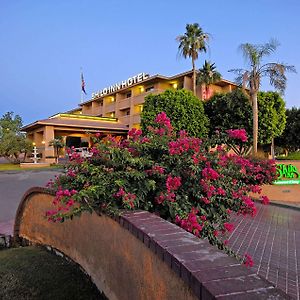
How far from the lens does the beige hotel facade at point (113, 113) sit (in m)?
34.3

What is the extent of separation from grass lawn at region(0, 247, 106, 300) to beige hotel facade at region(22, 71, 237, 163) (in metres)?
26.4

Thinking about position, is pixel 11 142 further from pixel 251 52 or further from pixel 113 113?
pixel 251 52

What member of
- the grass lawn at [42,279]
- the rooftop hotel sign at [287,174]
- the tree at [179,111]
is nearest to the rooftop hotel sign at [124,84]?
the tree at [179,111]

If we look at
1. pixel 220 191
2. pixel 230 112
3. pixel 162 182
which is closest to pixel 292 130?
pixel 230 112

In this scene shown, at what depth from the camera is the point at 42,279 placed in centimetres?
429

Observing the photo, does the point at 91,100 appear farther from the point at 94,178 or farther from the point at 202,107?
the point at 94,178

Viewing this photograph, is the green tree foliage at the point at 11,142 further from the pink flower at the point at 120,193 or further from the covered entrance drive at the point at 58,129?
the pink flower at the point at 120,193

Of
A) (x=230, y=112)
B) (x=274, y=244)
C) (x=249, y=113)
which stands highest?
(x=230, y=112)

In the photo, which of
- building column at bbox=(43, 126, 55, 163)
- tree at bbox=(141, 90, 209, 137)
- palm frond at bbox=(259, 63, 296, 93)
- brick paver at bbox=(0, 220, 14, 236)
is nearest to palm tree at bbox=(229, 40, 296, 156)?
palm frond at bbox=(259, 63, 296, 93)

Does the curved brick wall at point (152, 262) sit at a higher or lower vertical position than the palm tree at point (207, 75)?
lower

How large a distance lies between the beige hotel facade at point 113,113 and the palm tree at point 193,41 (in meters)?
3.30

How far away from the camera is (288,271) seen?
4.94 meters

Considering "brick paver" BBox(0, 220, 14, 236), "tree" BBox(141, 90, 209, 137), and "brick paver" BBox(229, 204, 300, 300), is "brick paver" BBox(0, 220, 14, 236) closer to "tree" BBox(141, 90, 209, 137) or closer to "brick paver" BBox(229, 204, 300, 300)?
"brick paver" BBox(229, 204, 300, 300)

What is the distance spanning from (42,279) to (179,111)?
66.1ft
